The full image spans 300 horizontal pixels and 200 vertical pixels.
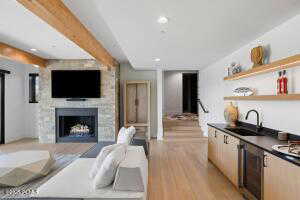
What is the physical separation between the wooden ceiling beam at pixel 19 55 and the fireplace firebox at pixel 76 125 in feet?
4.91

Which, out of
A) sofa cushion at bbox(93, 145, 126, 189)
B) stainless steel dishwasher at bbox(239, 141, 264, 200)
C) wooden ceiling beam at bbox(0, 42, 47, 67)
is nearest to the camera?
sofa cushion at bbox(93, 145, 126, 189)

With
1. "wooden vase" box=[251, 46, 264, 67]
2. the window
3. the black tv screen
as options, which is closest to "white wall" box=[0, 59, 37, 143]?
the window

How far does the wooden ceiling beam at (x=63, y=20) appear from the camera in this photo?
82.9 inches

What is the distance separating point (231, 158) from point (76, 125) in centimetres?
498

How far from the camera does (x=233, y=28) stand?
2830mm

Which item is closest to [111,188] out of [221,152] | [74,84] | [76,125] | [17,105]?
[221,152]

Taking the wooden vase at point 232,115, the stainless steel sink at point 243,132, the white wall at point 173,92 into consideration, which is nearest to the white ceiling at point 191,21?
the wooden vase at point 232,115

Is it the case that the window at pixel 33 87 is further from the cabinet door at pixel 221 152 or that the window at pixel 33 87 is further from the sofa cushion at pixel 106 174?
the cabinet door at pixel 221 152

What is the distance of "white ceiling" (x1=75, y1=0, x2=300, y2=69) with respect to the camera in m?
2.14

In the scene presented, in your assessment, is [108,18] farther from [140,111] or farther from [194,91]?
[194,91]

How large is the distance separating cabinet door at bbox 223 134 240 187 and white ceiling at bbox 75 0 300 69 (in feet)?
5.29

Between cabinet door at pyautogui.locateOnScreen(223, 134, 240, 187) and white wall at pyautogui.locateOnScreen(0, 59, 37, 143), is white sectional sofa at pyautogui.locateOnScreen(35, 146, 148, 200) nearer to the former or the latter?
cabinet door at pyautogui.locateOnScreen(223, 134, 240, 187)

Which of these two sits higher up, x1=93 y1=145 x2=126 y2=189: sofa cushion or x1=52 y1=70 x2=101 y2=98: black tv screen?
x1=52 y1=70 x2=101 y2=98: black tv screen

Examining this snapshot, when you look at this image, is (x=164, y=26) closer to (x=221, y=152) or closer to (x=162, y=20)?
(x=162, y=20)
